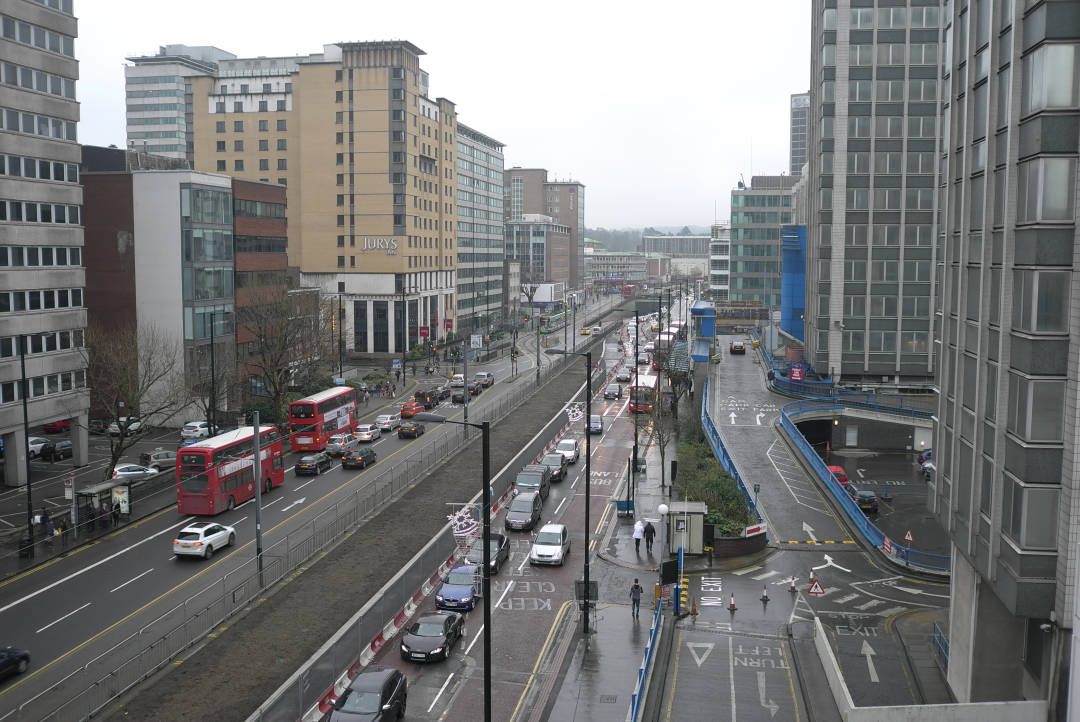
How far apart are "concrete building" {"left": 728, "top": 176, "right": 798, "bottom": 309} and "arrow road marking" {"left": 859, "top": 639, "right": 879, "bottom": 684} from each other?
11690 cm

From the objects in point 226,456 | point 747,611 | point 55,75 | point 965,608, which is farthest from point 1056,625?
point 55,75

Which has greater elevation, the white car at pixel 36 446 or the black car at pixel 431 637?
the white car at pixel 36 446

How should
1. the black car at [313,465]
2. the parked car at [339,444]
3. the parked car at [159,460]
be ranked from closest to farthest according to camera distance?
the black car at [313,465] < the parked car at [159,460] < the parked car at [339,444]

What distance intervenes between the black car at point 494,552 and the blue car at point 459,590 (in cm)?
228

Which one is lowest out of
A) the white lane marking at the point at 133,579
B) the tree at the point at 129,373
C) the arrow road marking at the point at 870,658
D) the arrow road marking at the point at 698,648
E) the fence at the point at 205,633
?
the arrow road marking at the point at 698,648

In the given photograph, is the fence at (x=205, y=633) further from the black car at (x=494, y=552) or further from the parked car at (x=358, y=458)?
the parked car at (x=358, y=458)

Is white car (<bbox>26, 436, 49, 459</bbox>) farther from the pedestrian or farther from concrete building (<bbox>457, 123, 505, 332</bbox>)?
concrete building (<bbox>457, 123, 505, 332</bbox>)

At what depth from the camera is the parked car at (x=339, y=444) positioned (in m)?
54.3

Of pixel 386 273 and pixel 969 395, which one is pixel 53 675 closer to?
pixel 969 395

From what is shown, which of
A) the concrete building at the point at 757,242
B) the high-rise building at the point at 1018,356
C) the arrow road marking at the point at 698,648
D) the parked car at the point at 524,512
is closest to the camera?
the high-rise building at the point at 1018,356

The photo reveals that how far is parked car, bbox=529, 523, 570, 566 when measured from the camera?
35.4 metres

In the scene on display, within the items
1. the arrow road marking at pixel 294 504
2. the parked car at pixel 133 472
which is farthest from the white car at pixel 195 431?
the arrow road marking at pixel 294 504

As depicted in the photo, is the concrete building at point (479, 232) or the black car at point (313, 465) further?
the concrete building at point (479, 232)

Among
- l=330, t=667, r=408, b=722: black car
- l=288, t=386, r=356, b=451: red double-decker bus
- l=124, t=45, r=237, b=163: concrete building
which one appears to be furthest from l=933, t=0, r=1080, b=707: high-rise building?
l=124, t=45, r=237, b=163: concrete building
